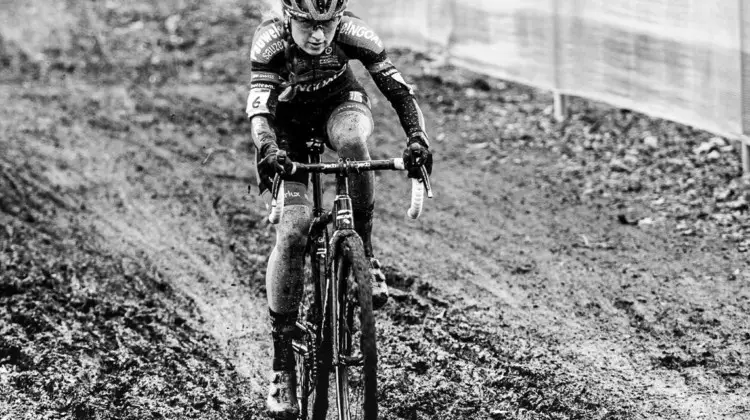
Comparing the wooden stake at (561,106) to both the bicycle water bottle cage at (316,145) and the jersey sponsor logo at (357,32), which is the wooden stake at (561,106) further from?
the bicycle water bottle cage at (316,145)

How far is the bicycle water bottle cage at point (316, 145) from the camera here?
529 cm

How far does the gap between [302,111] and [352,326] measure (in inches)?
52.5

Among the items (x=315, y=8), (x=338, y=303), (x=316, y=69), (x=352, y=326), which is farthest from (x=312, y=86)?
(x=352, y=326)

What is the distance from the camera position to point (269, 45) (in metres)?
5.24

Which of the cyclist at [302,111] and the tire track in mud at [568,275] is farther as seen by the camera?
the tire track in mud at [568,275]

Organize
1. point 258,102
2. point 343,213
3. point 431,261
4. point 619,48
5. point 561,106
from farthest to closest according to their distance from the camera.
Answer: point 561,106, point 619,48, point 431,261, point 258,102, point 343,213

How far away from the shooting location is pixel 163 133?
10.7 metres

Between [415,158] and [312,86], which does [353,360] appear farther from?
[312,86]

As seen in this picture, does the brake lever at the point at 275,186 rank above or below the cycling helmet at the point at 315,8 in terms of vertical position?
below

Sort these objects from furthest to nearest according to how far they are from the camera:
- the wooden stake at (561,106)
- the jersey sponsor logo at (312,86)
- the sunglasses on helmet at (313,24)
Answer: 1. the wooden stake at (561,106)
2. the jersey sponsor logo at (312,86)
3. the sunglasses on helmet at (313,24)

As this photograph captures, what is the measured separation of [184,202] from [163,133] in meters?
2.00

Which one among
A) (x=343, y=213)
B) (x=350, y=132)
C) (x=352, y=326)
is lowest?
(x=352, y=326)

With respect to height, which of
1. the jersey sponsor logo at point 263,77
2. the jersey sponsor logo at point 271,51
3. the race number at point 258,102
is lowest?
the race number at point 258,102

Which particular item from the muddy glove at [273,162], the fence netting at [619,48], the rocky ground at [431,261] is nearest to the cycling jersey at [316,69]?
the muddy glove at [273,162]
